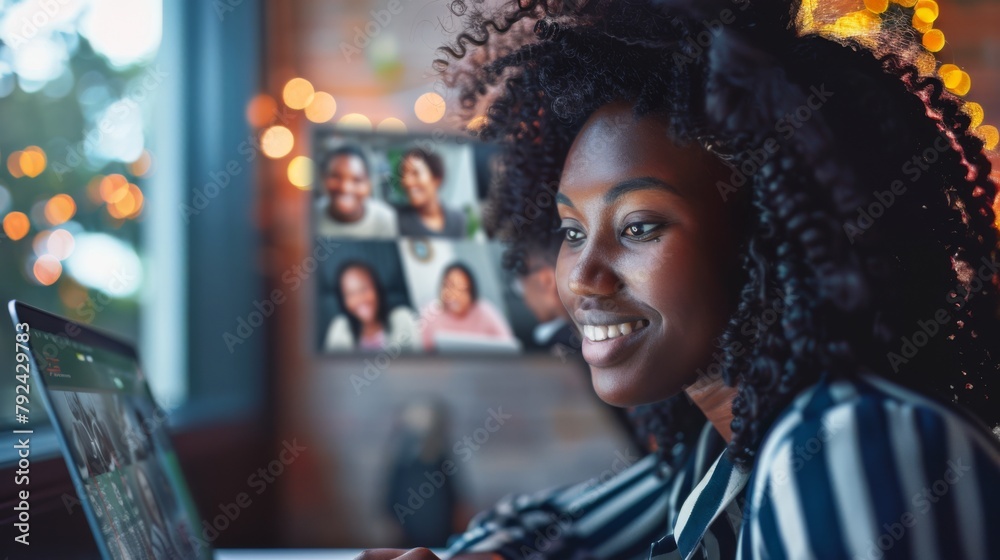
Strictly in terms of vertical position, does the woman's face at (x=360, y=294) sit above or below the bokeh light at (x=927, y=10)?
below

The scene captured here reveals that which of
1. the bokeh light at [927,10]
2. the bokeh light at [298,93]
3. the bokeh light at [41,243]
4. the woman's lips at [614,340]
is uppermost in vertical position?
the bokeh light at [927,10]

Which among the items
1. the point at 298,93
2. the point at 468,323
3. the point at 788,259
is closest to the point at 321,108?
the point at 298,93

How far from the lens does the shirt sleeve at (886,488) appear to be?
51 centimetres

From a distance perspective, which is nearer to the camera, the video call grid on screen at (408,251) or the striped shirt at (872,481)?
the striped shirt at (872,481)

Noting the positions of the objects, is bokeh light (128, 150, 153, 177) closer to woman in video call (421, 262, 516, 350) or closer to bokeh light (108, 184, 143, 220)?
bokeh light (108, 184, 143, 220)

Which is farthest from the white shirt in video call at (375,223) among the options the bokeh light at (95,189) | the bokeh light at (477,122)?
the bokeh light at (477,122)

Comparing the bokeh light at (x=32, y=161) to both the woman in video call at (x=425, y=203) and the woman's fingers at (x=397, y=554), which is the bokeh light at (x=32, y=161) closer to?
the woman in video call at (x=425, y=203)

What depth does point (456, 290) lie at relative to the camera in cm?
238

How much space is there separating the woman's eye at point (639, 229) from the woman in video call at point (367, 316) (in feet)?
5.56

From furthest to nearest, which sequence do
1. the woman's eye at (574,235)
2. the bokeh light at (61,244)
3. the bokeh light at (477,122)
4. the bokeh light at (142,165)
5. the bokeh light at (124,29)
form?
the bokeh light at (142,165), the bokeh light at (124,29), the bokeh light at (61,244), the bokeh light at (477,122), the woman's eye at (574,235)

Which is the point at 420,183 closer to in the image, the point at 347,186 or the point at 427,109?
the point at 347,186

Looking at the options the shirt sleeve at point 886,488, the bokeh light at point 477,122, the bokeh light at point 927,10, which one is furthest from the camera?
the bokeh light at point 927,10

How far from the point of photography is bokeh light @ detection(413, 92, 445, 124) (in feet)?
8.18

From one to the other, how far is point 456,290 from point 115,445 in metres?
1.67
